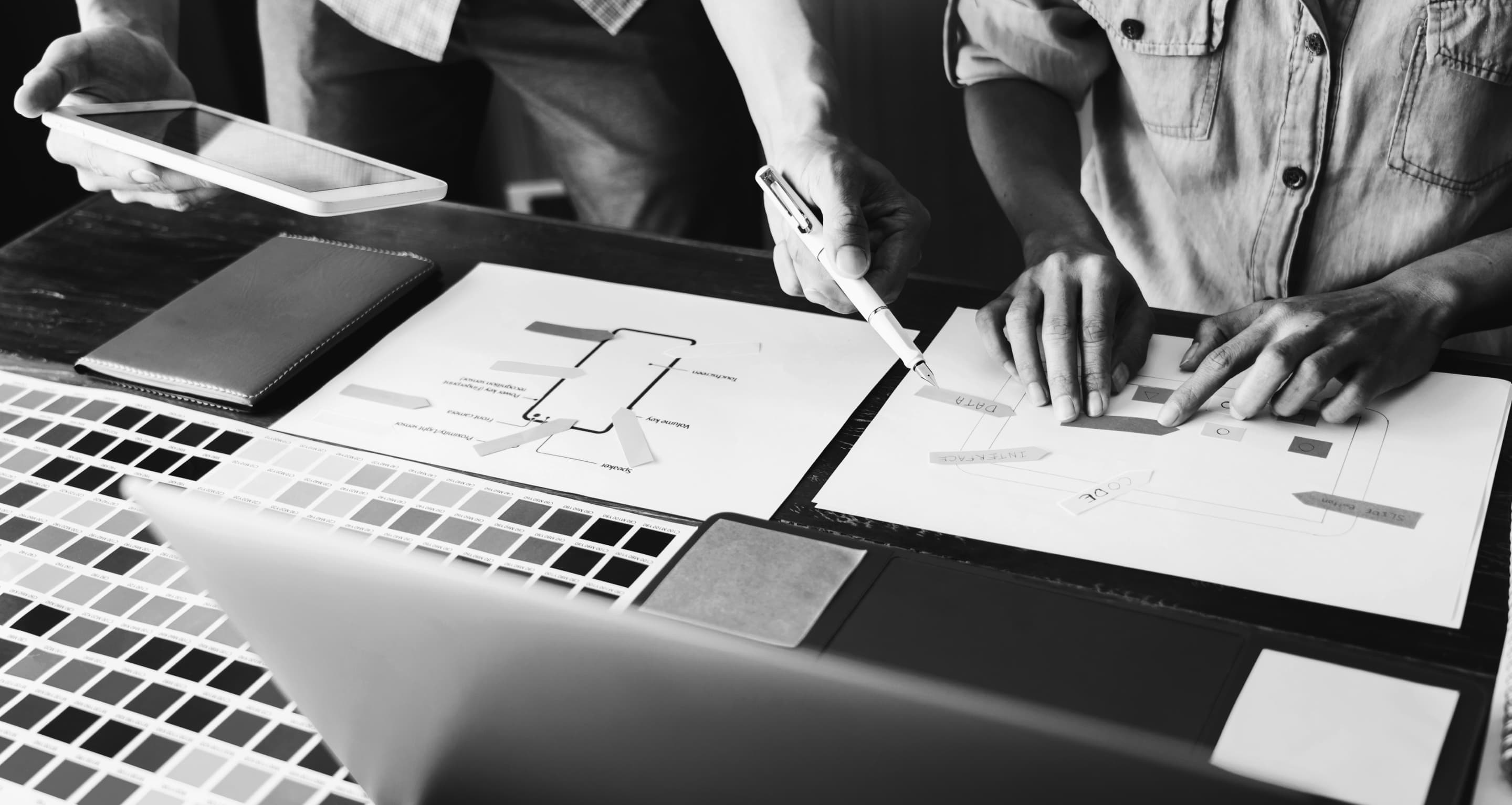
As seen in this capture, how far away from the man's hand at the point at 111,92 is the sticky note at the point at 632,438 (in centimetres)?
48

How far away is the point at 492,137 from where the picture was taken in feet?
9.53

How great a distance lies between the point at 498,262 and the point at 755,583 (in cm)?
62

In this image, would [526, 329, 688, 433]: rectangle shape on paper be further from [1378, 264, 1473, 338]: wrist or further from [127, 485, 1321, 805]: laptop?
[1378, 264, 1473, 338]: wrist

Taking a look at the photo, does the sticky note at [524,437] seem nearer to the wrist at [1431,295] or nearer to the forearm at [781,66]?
the forearm at [781,66]

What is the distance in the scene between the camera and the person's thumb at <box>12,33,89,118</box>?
1.08m

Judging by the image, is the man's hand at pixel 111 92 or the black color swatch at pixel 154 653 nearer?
the black color swatch at pixel 154 653

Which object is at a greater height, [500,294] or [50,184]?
[500,294]

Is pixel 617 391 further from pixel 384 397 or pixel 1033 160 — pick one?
pixel 1033 160

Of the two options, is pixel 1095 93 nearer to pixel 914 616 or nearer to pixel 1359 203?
pixel 1359 203

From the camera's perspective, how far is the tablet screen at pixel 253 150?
3.23ft

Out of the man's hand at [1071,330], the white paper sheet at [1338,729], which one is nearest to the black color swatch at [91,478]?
the man's hand at [1071,330]

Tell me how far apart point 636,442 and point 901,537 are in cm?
24

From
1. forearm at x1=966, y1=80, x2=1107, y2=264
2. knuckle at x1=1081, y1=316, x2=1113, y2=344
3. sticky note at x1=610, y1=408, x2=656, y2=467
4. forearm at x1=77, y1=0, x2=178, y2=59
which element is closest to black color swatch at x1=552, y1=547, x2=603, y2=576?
sticky note at x1=610, y1=408, x2=656, y2=467

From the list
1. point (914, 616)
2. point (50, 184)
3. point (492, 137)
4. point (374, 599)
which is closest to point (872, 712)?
point (374, 599)
